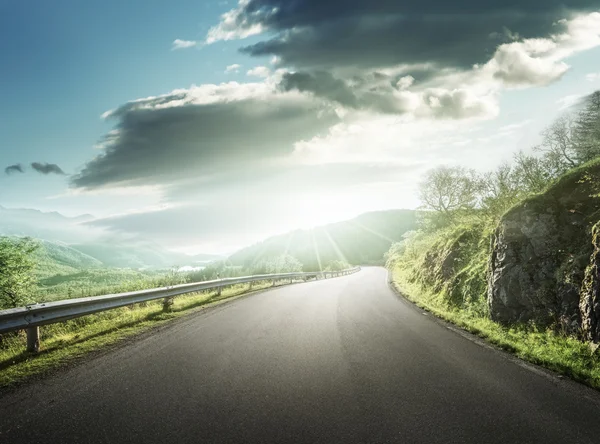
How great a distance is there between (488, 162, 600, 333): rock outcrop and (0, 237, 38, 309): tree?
19.2m

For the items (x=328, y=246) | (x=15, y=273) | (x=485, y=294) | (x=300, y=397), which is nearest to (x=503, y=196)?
(x=485, y=294)

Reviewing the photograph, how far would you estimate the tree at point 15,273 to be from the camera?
15734 millimetres

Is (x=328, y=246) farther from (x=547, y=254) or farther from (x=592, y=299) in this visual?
(x=592, y=299)

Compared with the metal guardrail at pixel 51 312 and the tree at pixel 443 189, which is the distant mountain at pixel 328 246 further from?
the metal guardrail at pixel 51 312

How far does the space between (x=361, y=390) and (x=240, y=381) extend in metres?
1.74

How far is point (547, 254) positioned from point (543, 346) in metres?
2.60

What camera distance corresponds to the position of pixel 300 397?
4.49m

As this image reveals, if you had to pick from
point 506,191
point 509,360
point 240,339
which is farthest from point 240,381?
point 506,191

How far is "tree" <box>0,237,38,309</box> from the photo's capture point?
51.6 ft

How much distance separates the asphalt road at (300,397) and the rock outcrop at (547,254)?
1.90 meters

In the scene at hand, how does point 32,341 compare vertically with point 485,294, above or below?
above

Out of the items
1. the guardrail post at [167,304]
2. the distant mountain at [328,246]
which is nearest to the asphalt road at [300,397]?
the guardrail post at [167,304]

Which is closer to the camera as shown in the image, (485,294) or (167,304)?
(485,294)

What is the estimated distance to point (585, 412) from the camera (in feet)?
13.4
